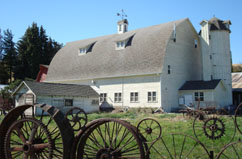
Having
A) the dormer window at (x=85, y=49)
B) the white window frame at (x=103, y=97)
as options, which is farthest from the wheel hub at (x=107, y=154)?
the dormer window at (x=85, y=49)

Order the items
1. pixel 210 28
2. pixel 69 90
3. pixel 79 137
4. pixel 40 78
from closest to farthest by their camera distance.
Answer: pixel 79 137 < pixel 69 90 < pixel 210 28 < pixel 40 78

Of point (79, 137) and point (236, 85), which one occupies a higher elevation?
point (236, 85)

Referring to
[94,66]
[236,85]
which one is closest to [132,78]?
[94,66]

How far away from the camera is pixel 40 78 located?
139ft

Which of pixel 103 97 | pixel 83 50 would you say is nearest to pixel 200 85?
pixel 103 97

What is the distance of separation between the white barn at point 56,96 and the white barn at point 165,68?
270 cm

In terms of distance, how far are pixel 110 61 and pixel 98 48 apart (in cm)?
414

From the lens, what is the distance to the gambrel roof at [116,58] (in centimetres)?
2541

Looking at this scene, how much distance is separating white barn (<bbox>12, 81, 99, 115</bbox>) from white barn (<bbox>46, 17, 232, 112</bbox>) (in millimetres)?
2703

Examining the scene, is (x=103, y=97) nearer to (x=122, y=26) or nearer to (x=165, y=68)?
(x=165, y=68)

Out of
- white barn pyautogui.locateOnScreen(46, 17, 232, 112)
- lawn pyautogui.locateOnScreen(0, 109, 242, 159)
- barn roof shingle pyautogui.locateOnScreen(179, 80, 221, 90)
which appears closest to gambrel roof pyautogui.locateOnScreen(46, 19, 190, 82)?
white barn pyautogui.locateOnScreen(46, 17, 232, 112)

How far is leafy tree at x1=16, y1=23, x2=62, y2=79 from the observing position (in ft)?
163

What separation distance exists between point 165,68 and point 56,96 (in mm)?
11416

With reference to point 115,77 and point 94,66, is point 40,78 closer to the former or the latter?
point 94,66
